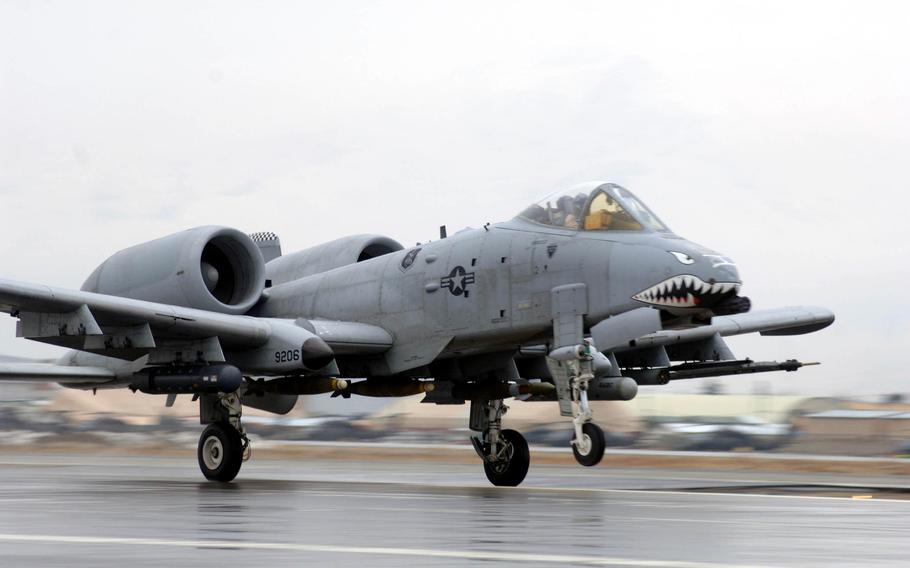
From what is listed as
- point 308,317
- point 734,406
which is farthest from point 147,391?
point 734,406

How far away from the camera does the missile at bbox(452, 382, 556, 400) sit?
17.8 metres

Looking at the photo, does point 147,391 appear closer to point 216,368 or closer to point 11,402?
point 216,368

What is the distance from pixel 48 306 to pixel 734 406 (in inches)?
687

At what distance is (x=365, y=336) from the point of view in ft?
57.5

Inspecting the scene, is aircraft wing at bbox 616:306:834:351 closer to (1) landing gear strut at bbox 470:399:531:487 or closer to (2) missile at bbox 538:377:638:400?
(2) missile at bbox 538:377:638:400

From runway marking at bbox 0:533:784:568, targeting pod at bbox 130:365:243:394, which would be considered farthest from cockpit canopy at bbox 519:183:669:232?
runway marking at bbox 0:533:784:568

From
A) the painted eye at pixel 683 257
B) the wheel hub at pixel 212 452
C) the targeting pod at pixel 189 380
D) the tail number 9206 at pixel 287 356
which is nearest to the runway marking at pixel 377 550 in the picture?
the targeting pod at pixel 189 380

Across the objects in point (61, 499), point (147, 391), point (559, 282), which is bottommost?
point (61, 499)

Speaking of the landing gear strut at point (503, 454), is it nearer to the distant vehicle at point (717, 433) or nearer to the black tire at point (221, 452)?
the black tire at point (221, 452)

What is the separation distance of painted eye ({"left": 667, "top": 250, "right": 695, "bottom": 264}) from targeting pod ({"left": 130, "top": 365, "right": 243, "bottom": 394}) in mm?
5516

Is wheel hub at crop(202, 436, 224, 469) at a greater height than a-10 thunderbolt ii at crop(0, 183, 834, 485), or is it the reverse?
a-10 thunderbolt ii at crop(0, 183, 834, 485)

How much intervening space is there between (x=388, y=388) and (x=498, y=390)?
59.9 inches

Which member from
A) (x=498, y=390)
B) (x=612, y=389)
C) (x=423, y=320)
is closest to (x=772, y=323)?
(x=612, y=389)

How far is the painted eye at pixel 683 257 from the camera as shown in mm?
14953
